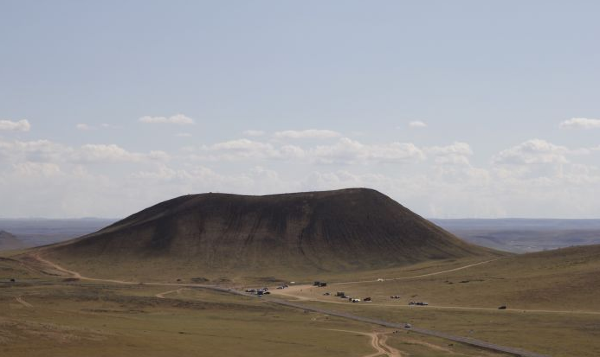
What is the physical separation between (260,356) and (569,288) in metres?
74.1

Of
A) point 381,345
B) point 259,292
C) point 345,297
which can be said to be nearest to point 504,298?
point 345,297

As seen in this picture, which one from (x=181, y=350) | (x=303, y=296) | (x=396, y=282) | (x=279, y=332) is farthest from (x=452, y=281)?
(x=181, y=350)

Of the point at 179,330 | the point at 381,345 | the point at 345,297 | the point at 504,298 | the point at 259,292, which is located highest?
the point at 504,298

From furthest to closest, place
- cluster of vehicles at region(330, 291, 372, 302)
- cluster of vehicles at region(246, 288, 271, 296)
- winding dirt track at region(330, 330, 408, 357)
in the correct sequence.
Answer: cluster of vehicles at region(246, 288, 271, 296), cluster of vehicles at region(330, 291, 372, 302), winding dirt track at region(330, 330, 408, 357)

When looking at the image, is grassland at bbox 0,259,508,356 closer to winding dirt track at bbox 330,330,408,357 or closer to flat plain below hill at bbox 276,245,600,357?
winding dirt track at bbox 330,330,408,357

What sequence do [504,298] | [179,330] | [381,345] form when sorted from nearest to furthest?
[381,345] → [179,330] → [504,298]

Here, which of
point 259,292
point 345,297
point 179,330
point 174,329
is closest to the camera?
point 179,330

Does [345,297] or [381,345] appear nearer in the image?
[381,345]

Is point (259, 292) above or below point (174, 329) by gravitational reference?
above

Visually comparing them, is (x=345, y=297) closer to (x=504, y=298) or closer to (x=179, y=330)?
(x=504, y=298)

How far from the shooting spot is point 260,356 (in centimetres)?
7725

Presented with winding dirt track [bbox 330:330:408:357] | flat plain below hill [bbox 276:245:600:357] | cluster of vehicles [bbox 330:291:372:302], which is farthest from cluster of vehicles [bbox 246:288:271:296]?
winding dirt track [bbox 330:330:408:357]

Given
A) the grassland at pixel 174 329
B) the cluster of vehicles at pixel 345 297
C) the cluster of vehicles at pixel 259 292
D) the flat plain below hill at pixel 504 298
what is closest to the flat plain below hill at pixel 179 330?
the grassland at pixel 174 329

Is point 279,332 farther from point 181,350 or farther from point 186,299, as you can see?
point 186,299
